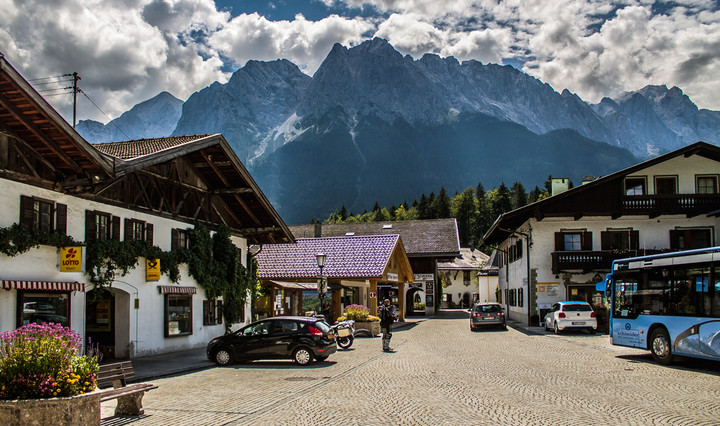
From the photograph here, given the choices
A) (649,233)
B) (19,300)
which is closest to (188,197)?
(19,300)

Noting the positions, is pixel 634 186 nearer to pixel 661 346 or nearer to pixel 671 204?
pixel 671 204

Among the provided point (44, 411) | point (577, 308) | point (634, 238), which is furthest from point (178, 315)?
point (634, 238)

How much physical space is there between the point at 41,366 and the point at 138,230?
1366cm

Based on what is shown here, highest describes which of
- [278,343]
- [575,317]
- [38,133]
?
[38,133]

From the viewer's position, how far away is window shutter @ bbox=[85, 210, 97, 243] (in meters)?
18.8

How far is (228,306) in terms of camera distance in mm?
27891

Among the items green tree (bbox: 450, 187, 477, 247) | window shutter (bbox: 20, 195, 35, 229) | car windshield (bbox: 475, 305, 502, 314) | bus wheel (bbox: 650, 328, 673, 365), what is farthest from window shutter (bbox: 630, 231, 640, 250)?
green tree (bbox: 450, 187, 477, 247)

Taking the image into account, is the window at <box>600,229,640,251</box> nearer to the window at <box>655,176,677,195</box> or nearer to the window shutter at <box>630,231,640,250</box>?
the window shutter at <box>630,231,640,250</box>

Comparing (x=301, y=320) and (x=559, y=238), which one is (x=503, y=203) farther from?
(x=301, y=320)

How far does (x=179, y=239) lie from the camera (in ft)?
79.9

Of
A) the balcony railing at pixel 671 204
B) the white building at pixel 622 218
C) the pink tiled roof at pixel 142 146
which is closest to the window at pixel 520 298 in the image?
the white building at pixel 622 218

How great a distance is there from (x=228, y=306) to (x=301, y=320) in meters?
9.85

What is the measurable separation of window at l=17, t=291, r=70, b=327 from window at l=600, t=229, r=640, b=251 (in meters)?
29.6

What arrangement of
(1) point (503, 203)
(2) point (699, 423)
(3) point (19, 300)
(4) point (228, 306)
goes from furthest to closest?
(1) point (503, 203) < (4) point (228, 306) < (3) point (19, 300) < (2) point (699, 423)
